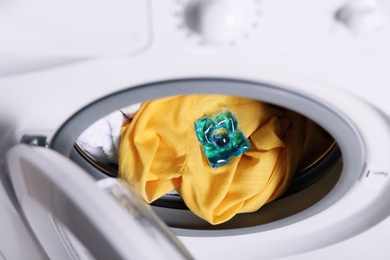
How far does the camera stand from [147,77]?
541 millimetres

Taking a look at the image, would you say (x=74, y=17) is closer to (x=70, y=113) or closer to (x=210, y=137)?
(x=70, y=113)

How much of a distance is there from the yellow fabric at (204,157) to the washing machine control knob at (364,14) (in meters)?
0.32

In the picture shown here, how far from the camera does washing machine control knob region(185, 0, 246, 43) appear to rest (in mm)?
455

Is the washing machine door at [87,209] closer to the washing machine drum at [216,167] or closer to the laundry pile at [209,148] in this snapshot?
the washing machine drum at [216,167]

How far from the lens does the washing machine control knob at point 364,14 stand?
459mm

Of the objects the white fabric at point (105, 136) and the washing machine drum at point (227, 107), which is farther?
the white fabric at point (105, 136)

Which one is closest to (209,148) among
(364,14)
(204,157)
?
(204,157)

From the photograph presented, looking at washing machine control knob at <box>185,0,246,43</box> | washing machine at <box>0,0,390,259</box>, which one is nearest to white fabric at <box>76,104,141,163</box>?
washing machine at <box>0,0,390,259</box>

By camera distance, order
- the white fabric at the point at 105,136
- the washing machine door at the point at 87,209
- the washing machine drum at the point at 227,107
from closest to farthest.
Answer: the washing machine door at the point at 87,209
the washing machine drum at the point at 227,107
the white fabric at the point at 105,136

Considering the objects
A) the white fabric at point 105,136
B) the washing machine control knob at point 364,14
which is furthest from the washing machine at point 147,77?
the white fabric at point 105,136

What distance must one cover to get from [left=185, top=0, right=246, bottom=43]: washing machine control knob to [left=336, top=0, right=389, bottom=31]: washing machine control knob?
0.09 meters

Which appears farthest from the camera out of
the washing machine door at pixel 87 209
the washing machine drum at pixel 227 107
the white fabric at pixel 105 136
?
the white fabric at pixel 105 136

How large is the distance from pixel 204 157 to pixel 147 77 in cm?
31

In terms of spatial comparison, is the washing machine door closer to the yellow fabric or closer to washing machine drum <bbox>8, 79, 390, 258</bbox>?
washing machine drum <bbox>8, 79, 390, 258</bbox>
